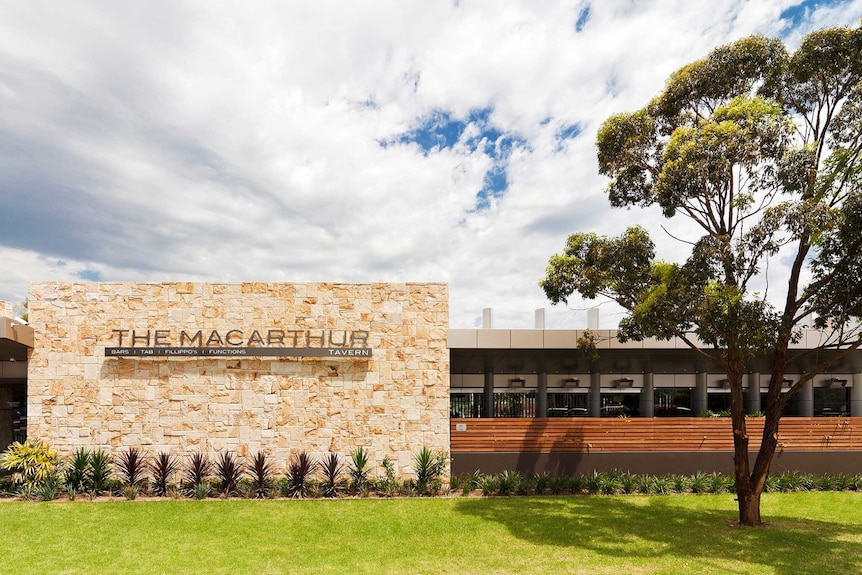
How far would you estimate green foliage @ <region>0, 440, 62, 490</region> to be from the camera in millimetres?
13453

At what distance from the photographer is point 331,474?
1394 centimetres

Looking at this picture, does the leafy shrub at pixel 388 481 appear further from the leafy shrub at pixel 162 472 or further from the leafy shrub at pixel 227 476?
the leafy shrub at pixel 162 472

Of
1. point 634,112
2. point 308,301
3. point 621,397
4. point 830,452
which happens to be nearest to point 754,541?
point 830,452

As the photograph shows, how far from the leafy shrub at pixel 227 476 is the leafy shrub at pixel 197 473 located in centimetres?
31

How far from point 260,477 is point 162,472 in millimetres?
2659

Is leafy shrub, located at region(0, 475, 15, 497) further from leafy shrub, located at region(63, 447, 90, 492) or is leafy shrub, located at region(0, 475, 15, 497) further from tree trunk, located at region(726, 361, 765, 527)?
tree trunk, located at region(726, 361, 765, 527)

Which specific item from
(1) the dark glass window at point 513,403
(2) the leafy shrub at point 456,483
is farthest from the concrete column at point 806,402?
(2) the leafy shrub at point 456,483

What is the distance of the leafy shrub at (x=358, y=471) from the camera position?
1402cm

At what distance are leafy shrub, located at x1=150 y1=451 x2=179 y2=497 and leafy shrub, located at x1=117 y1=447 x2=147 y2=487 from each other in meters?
0.28

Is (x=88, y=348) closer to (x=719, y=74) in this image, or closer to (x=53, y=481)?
(x=53, y=481)

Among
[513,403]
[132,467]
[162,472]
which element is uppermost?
[513,403]

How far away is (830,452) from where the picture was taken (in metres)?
15.9

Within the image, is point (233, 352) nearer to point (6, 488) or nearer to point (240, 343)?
point (240, 343)

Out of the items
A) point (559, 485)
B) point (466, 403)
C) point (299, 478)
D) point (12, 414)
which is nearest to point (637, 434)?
point (559, 485)
